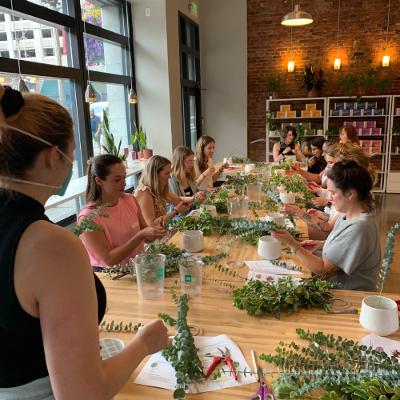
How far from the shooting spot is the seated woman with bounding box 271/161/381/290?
1.83m

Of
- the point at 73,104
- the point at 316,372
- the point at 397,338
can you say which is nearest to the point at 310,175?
the point at 73,104

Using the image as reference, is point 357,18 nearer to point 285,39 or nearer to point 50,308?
point 285,39

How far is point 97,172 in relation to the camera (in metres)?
2.21

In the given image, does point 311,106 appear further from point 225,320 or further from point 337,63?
point 225,320

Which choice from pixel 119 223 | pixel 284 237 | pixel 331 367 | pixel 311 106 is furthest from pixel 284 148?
pixel 331 367

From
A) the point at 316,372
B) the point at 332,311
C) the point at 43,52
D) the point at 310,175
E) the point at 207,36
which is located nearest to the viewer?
the point at 316,372

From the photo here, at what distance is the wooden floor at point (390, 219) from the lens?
3580mm

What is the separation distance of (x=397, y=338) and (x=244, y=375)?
51cm

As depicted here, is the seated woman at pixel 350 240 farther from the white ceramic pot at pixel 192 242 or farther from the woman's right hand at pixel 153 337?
the woman's right hand at pixel 153 337

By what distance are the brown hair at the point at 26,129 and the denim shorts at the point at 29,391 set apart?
46cm

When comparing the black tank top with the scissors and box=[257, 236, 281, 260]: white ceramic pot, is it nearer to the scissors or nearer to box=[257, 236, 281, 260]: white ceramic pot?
the scissors

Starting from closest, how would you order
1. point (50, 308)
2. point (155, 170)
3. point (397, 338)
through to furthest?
point (50, 308), point (397, 338), point (155, 170)

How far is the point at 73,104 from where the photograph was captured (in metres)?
4.32

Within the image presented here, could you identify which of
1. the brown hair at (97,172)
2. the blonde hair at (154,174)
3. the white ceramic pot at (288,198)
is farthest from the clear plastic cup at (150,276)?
the white ceramic pot at (288,198)
